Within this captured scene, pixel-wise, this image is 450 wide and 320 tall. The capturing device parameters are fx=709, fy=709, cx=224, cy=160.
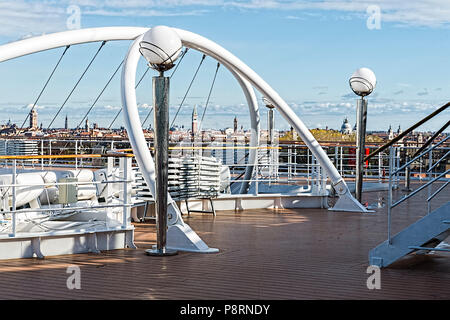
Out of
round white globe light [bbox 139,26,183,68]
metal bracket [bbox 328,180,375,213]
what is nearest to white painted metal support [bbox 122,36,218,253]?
round white globe light [bbox 139,26,183,68]

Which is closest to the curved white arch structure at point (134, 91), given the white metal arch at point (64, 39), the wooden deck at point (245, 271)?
the white metal arch at point (64, 39)

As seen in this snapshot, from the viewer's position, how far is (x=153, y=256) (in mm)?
7051

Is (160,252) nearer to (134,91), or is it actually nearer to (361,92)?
(134,91)

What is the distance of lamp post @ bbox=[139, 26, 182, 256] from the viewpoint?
696 centimetres

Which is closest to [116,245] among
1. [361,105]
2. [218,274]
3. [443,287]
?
[218,274]

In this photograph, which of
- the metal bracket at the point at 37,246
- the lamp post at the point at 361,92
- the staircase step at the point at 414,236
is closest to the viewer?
the staircase step at the point at 414,236

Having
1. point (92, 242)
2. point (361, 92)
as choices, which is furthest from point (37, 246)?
point (361, 92)

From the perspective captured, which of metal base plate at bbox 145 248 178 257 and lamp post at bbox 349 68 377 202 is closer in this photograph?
metal base plate at bbox 145 248 178 257

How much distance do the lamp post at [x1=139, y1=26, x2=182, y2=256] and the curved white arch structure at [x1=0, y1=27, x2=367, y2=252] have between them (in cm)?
52

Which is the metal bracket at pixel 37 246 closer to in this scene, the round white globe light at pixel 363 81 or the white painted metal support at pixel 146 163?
the white painted metal support at pixel 146 163

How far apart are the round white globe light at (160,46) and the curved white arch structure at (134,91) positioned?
1286 mm

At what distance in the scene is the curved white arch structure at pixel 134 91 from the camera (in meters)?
7.84

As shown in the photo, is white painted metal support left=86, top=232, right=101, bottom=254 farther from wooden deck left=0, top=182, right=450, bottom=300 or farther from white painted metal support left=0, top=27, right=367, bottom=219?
white painted metal support left=0, top=27, right=367, bottom=219
